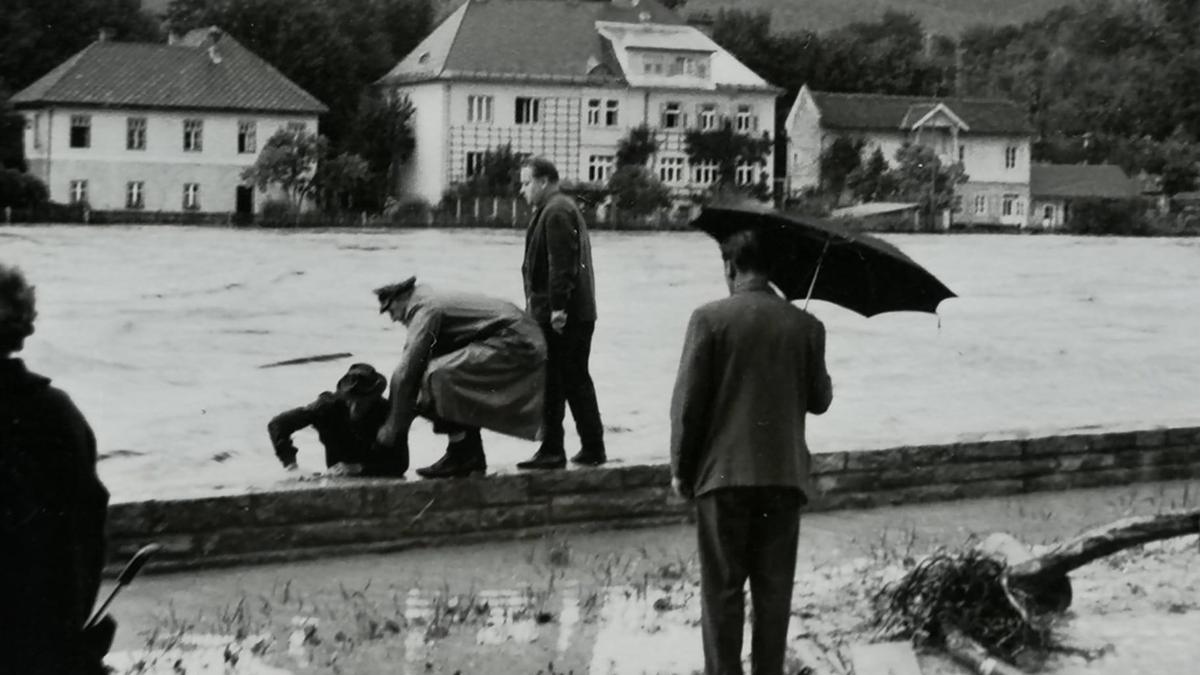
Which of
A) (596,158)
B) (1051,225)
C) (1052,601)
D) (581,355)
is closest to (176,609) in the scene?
(581,355)

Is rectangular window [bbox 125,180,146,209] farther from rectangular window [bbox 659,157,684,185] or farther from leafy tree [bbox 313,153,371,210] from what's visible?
rectangular window [bbox 659,157,684,185]

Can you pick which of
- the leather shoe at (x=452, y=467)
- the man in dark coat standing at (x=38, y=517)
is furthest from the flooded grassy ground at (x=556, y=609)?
the man in dark coat standing at (x=38, y=517)

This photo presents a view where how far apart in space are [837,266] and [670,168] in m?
15.3

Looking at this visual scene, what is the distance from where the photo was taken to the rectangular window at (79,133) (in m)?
23.8

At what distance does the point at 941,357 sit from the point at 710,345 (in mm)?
17611

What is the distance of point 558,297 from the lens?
8797 millimetres

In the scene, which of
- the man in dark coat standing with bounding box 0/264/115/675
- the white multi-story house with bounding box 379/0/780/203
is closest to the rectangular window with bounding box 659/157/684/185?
the white multi-story house with bounding box 379/0/780/203

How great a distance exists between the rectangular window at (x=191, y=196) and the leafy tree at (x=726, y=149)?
27.5ft

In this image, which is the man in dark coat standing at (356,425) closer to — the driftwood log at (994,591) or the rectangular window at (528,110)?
the driftwood log at (994,591)

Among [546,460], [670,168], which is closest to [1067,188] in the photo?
[670,168]

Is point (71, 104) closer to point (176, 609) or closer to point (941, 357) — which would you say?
point (941, 357)

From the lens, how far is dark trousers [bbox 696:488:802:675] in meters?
5.41

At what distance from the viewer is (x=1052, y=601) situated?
684 centimetres

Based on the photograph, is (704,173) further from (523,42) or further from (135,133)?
(135,133)
